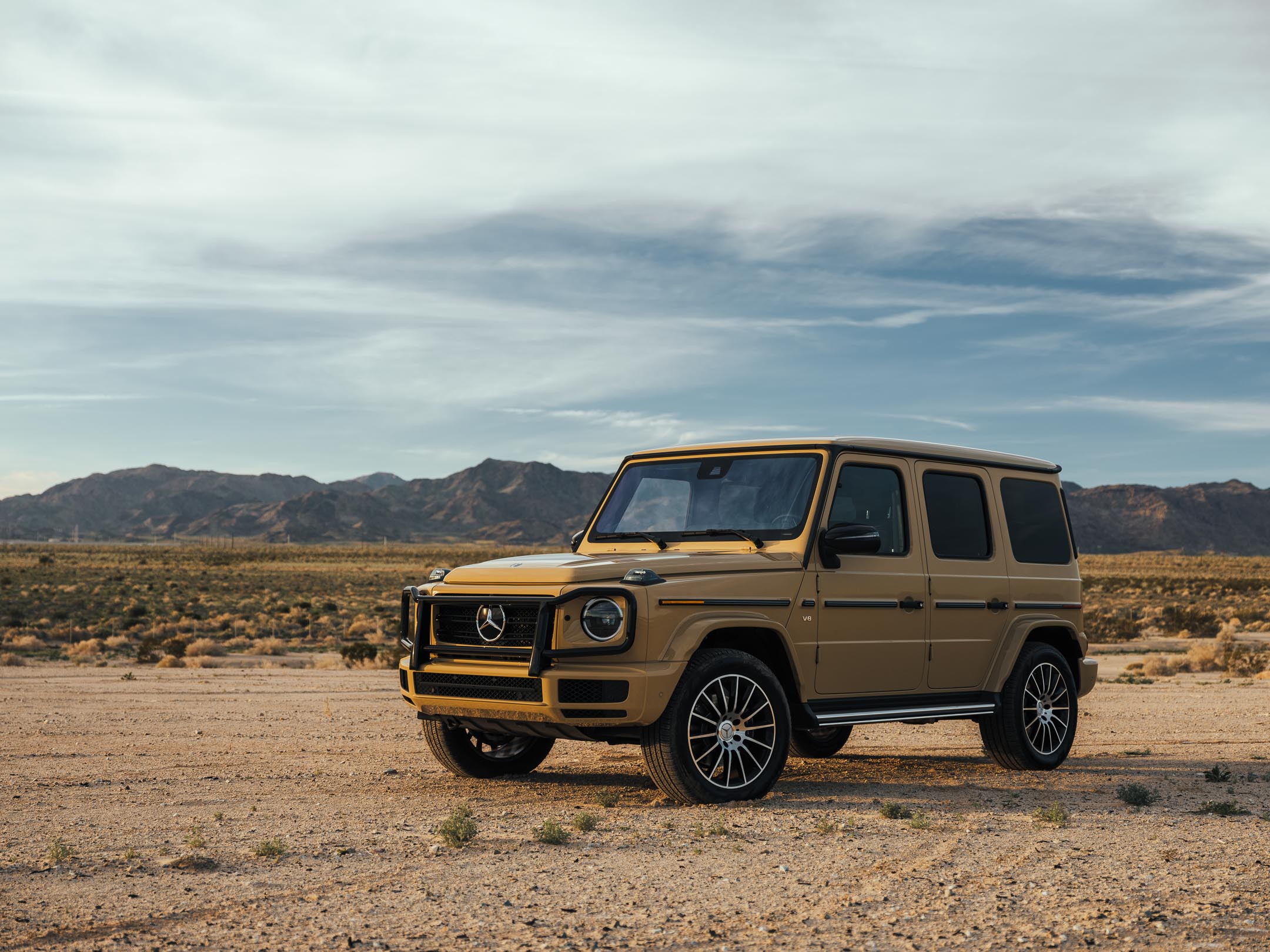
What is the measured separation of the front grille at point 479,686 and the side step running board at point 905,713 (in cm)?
206

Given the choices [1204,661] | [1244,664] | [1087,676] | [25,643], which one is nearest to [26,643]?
[25,643]

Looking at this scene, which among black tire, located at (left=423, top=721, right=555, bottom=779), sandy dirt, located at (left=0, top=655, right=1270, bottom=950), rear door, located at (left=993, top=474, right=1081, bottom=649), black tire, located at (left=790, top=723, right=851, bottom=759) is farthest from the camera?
black tire, located at (left=790, top=723, right=851, bottom=759)

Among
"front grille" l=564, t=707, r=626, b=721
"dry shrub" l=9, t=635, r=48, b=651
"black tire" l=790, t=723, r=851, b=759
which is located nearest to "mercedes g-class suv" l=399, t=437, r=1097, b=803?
"front grille" l=564, t=707, r=626, b=721

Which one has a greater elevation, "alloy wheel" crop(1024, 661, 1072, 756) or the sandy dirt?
"alloy wheel" crop(1024, 661, 1072, 756)

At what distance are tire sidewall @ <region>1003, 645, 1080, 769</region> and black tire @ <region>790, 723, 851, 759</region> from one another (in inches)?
68.0

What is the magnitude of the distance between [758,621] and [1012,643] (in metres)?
3.12

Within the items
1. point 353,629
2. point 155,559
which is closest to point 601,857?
point 353,629

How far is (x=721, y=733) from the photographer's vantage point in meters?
8.92

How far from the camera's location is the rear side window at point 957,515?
10.6 meters

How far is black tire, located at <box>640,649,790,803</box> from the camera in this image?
8688 mm

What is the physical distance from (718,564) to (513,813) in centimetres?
212

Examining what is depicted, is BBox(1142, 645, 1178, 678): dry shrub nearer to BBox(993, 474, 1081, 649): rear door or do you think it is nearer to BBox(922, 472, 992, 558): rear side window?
BBox(993, 474, 1081, 649): rear door

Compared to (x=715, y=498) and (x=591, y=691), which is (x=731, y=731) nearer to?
(x=591, y=691)

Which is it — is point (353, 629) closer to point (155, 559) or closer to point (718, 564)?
point (718, 564)
